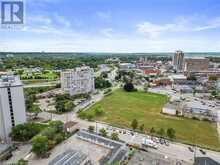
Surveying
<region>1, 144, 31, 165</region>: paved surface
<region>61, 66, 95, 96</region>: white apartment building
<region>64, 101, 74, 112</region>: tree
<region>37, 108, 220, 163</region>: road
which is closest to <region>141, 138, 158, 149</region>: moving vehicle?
<region>37, 108, 220, 163</region>: road

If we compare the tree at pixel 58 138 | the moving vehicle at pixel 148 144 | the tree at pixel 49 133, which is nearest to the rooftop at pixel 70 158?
the tree at pixel 58 138

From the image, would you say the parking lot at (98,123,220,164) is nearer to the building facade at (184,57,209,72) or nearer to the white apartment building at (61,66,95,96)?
the white apartment building at (61,66,95,96)

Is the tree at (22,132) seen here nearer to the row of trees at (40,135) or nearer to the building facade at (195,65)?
the row of trees at (40,135)

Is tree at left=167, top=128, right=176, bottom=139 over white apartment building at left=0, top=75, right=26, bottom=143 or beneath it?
beneath

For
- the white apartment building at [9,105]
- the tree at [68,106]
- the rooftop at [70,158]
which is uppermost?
the white apartment building at [9,105]

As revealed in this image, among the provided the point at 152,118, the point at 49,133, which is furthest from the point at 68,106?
the point at 152,118

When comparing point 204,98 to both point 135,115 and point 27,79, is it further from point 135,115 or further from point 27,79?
point 27,79

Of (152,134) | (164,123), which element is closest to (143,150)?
(152,134)
